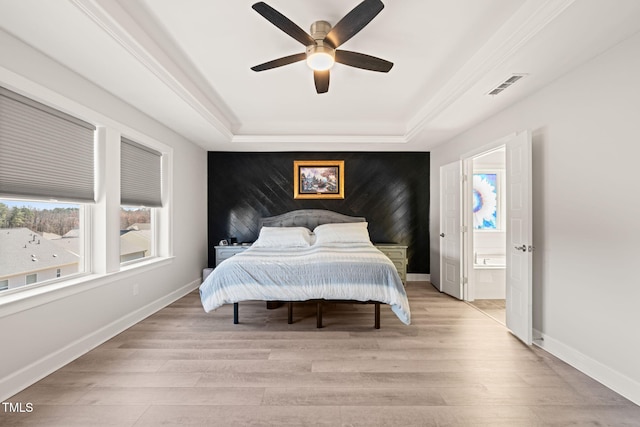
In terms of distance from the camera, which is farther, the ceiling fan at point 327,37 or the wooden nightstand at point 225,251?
the wooden nightstand at point 225,251

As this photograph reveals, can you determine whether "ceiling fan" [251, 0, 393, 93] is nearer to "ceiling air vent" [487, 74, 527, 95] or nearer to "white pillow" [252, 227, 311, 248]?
"ceiling air vent" [487, 74, 527, 95]

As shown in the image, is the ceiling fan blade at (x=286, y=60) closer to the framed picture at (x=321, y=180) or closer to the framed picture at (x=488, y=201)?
the framed picture at (x=321, y=180)

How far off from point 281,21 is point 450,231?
370cm

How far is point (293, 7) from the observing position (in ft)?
6.44

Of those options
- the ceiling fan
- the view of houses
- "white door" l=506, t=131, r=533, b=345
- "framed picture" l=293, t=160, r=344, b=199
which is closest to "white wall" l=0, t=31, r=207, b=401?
the view of houses

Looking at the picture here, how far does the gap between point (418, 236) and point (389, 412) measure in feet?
12.2

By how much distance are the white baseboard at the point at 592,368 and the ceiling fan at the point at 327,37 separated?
2.79m

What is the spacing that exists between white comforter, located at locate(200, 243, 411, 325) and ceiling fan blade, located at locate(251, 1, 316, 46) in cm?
209

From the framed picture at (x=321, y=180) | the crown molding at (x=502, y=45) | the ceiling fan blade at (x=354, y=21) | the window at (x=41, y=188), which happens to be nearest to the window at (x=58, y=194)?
the window at (x=41, y=188)

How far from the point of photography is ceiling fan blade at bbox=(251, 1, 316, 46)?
167 cm

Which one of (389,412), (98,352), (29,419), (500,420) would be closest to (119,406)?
(29,419)

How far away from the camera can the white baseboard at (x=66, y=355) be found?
1863 mm

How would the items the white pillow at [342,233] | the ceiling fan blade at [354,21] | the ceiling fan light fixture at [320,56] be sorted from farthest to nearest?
the white pillow at [342,233], the ceiling fan light fixture at [320,56], the ceiling fan blade at [354,21]

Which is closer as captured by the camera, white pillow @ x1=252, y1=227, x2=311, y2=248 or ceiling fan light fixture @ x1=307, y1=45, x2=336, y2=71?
ceiling fan light fixture @ x1=307, y1=45, x2=336, y2=71
